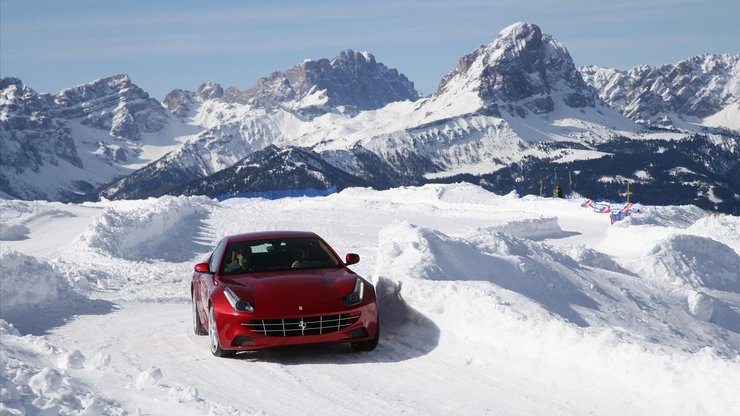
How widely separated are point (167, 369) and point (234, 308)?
893 mm

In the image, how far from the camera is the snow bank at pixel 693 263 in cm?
2189

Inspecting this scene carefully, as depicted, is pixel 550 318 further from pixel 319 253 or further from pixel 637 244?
pixel 637 244

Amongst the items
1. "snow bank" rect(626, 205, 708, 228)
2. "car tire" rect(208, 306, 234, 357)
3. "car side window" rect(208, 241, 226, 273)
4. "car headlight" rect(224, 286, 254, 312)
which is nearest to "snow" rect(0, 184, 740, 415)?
"car tire" rect(208, 306, 234, 357)

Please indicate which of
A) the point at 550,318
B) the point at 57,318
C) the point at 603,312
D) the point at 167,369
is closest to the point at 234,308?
the point at 167,369

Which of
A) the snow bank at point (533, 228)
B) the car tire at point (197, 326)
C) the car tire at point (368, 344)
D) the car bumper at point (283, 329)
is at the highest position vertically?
the car bumper at point (283, 329)

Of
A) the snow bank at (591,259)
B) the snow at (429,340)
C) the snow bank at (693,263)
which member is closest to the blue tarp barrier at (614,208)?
the snow bank at (693,263)

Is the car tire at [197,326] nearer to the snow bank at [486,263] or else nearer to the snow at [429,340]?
the snow at [429,340]

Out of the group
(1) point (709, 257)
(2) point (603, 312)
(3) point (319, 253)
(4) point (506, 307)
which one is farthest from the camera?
(1) point (709, 257)

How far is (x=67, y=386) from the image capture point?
22.2ft

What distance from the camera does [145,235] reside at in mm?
27422

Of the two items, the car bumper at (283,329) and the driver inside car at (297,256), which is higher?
the driver inside car at (297,256)

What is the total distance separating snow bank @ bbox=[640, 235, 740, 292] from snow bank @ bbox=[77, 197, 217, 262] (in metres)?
12.6

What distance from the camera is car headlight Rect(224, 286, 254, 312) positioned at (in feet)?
29.8

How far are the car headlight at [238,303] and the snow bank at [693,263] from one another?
14788 millimetres
